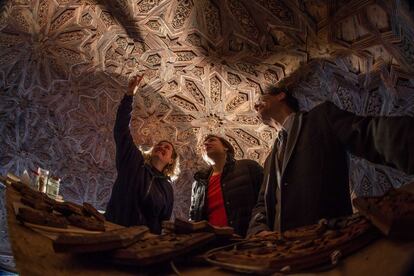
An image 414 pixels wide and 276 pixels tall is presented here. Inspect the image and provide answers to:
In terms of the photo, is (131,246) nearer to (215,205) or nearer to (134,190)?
(215,205)

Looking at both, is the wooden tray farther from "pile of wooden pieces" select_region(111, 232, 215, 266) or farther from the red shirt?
the red shirt

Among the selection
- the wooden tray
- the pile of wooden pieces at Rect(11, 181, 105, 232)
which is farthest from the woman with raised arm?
the wooden tray

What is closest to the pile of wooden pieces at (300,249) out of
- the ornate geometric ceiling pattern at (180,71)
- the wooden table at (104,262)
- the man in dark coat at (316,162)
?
the wooden table at (104,262)

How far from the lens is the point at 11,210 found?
1.60 m

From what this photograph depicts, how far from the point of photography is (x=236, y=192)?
3188 mm

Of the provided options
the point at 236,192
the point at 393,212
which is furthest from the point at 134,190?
the point at 393,212

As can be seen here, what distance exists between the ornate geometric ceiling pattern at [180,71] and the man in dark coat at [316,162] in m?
2.18

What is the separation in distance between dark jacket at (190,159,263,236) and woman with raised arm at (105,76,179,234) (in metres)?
0.30

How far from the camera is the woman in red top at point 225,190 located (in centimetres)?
312

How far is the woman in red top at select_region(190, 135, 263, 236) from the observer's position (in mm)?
3117

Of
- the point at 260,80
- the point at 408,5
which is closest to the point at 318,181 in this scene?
the point at 408,5

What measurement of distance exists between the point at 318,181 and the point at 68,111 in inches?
233

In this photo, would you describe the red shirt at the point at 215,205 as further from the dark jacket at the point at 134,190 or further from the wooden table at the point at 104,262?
the wooden table at the point at 104,262

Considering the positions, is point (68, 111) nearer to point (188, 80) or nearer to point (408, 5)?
point (188, 80)
